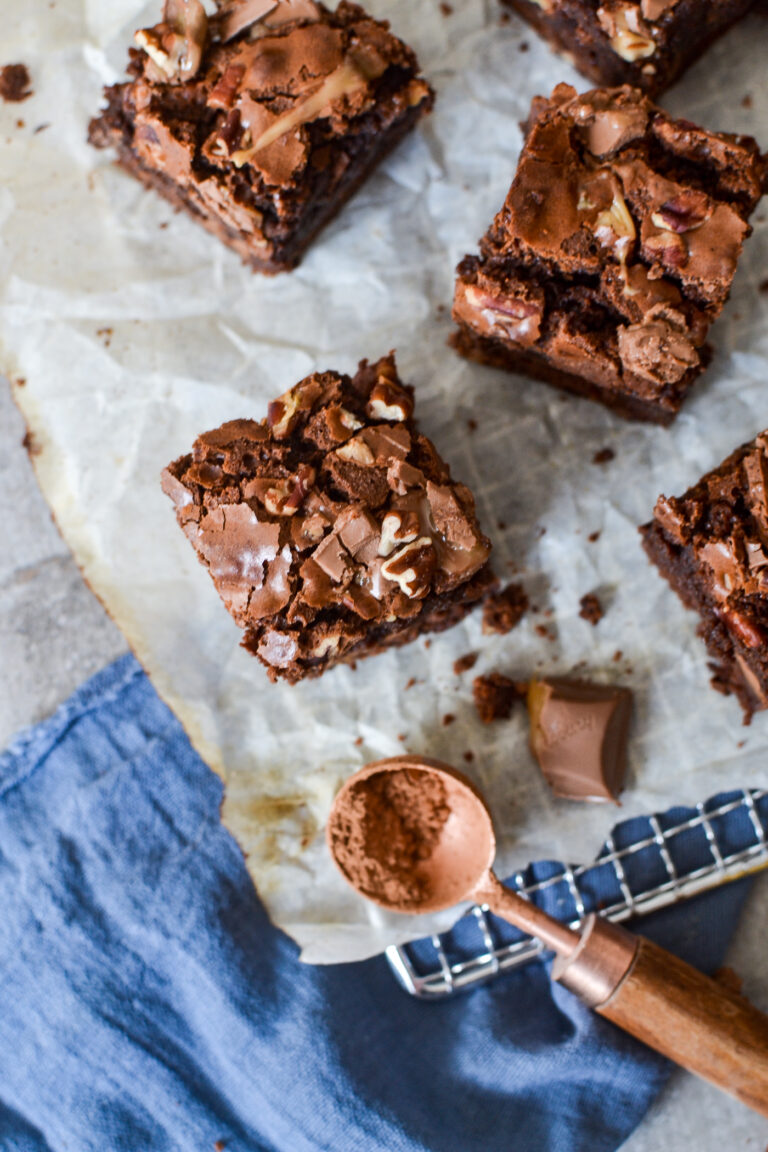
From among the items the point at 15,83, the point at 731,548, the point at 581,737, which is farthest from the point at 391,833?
the point at 15,83

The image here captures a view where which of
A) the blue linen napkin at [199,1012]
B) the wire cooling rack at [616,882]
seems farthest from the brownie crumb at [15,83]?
the wire cooling rack at [616,882]

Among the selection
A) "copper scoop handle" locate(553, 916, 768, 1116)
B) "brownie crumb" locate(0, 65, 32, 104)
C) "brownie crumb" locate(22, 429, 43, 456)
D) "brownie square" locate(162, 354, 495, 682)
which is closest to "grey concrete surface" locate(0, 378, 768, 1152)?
"brownie crumb" locate(22, 429, 43, 456)

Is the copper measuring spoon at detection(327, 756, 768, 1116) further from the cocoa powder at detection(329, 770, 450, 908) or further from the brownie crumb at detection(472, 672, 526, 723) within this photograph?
the brownie crumb at detection(472, 672, 526, 723)

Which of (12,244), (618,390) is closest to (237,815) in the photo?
(618,390)

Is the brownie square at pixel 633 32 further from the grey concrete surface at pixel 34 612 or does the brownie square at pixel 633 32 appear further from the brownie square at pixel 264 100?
the grey concrete surface at pixel 34 612

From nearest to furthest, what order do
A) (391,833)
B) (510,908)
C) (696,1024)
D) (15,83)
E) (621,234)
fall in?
(621,234) → (696,1024) → (510,908) → (391,833) → (15,83)

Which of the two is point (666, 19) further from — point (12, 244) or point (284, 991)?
point (284, 991)

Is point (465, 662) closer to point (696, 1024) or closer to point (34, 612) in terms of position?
point (696, 1024)
